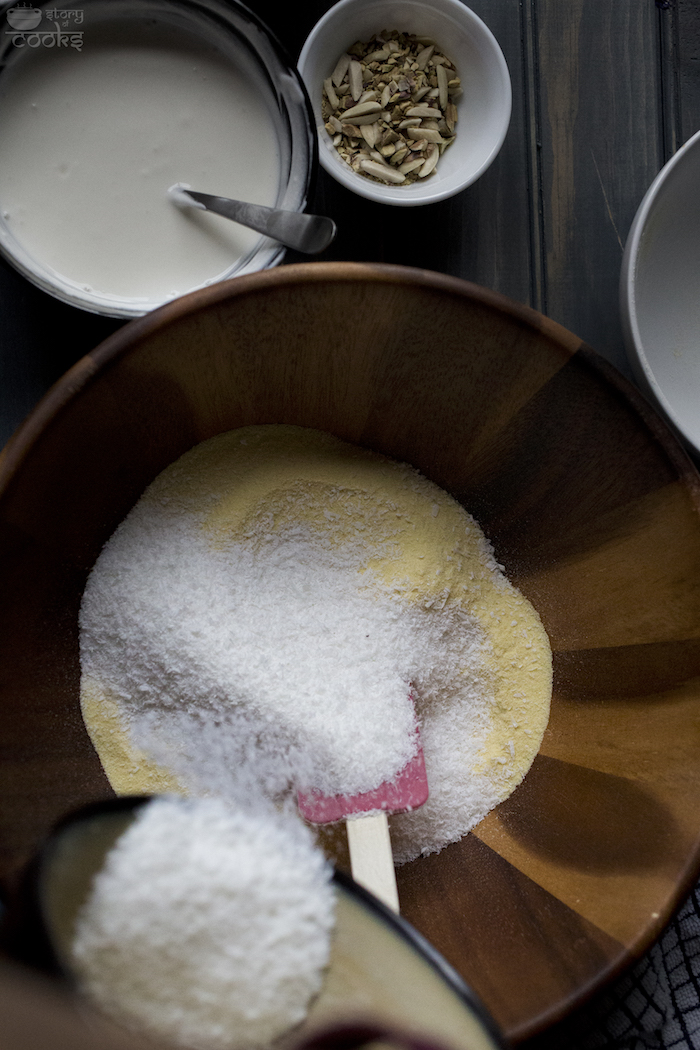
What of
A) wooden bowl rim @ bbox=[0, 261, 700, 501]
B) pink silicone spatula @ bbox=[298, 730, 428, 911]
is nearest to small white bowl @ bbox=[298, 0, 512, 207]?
wooden bowl rim @ bbox=[0, 261, 700, 501]

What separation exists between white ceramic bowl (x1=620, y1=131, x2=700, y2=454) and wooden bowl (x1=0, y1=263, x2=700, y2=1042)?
5.2 inches

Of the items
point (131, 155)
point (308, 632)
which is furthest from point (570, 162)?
point (308, 632)

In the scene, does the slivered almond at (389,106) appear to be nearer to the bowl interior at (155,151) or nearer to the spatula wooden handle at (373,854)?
the bowl interior at (155,151)

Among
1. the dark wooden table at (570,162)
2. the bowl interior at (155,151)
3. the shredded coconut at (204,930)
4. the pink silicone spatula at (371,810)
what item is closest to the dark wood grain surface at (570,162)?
the dark wooden table at (570,162)

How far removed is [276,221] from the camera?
0.76 metres

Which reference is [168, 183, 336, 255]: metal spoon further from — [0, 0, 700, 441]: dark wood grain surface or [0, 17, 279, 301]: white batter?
[0, 0, 700, 441]: dark wood grain surface

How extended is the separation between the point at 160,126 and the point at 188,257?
13 centimetres

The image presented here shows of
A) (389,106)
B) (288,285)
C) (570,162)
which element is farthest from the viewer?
(570,162)

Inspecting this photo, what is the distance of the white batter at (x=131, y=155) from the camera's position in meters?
0.78

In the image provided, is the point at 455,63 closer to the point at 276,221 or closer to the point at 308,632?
the point at 276,221

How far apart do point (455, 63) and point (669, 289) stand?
35cm

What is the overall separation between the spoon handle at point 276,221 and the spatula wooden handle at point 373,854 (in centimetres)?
55

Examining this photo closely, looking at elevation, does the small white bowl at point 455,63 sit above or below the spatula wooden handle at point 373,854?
above

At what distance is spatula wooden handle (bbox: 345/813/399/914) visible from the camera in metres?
0.71
